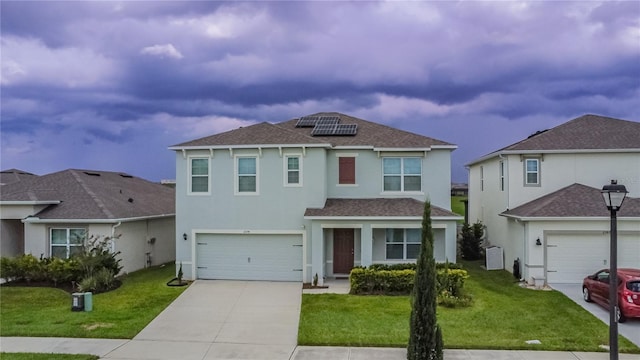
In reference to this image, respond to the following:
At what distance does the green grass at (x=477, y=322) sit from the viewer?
447 inches

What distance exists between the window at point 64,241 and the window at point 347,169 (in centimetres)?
1089

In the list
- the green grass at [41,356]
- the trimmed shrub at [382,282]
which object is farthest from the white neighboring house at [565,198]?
the green grass at [41,356]

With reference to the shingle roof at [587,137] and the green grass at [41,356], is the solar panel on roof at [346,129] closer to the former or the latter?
the shingle roof at [587,137]

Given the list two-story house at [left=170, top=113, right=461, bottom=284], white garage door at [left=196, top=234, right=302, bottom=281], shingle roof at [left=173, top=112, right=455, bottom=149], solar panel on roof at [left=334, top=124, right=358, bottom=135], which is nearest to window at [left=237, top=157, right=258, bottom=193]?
two-story house at [left=170, top=113, right=461, bottom=284]

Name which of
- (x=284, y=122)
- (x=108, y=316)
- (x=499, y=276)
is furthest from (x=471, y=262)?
(x=108, y=316)

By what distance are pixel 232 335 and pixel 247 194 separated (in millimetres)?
7236

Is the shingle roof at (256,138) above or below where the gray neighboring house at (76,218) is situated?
above

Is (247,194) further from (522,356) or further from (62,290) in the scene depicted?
(522,356)

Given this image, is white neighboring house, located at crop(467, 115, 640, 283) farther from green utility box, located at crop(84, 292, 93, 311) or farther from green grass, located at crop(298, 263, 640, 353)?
green utility box, located at crop(84, 292, 93, 311)

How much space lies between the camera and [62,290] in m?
16.6

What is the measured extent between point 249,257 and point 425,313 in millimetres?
10656

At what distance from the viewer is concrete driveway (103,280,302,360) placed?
1095 centimetres

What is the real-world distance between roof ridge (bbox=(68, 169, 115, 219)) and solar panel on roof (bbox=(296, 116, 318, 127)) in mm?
9168

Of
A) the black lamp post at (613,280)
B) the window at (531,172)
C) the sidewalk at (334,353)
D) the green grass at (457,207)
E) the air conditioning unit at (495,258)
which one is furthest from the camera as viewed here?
the green grass at (457,207)
